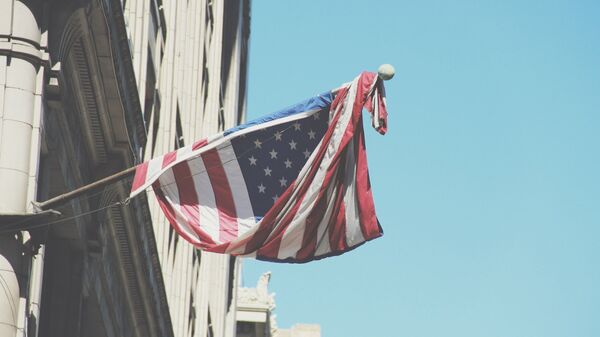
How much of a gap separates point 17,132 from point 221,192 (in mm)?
3573

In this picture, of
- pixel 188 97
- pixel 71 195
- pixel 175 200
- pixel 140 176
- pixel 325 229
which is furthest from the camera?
pixel 188 97

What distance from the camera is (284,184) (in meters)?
27.0

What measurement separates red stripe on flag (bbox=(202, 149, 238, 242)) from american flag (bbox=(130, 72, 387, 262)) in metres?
0.01

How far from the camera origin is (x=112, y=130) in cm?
3278

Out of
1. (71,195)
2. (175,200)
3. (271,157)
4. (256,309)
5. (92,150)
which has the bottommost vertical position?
(71,195)

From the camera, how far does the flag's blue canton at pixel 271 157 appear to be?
88.3 feet

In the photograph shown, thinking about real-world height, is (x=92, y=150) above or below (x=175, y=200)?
above

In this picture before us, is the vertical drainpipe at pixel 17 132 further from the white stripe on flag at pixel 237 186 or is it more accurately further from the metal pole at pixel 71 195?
the white stripe on flag at pixel 237 186

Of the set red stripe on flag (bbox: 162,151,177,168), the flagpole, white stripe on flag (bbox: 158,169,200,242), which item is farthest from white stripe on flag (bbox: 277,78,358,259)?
the flagpole

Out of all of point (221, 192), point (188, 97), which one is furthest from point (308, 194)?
point (188, 97)

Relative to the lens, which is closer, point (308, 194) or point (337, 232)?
point (308, 194)

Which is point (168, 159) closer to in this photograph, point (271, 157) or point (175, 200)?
point (175, 200)

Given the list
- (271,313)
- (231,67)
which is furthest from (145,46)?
(271,313)

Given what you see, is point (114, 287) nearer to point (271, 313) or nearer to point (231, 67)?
point (231, 67)
